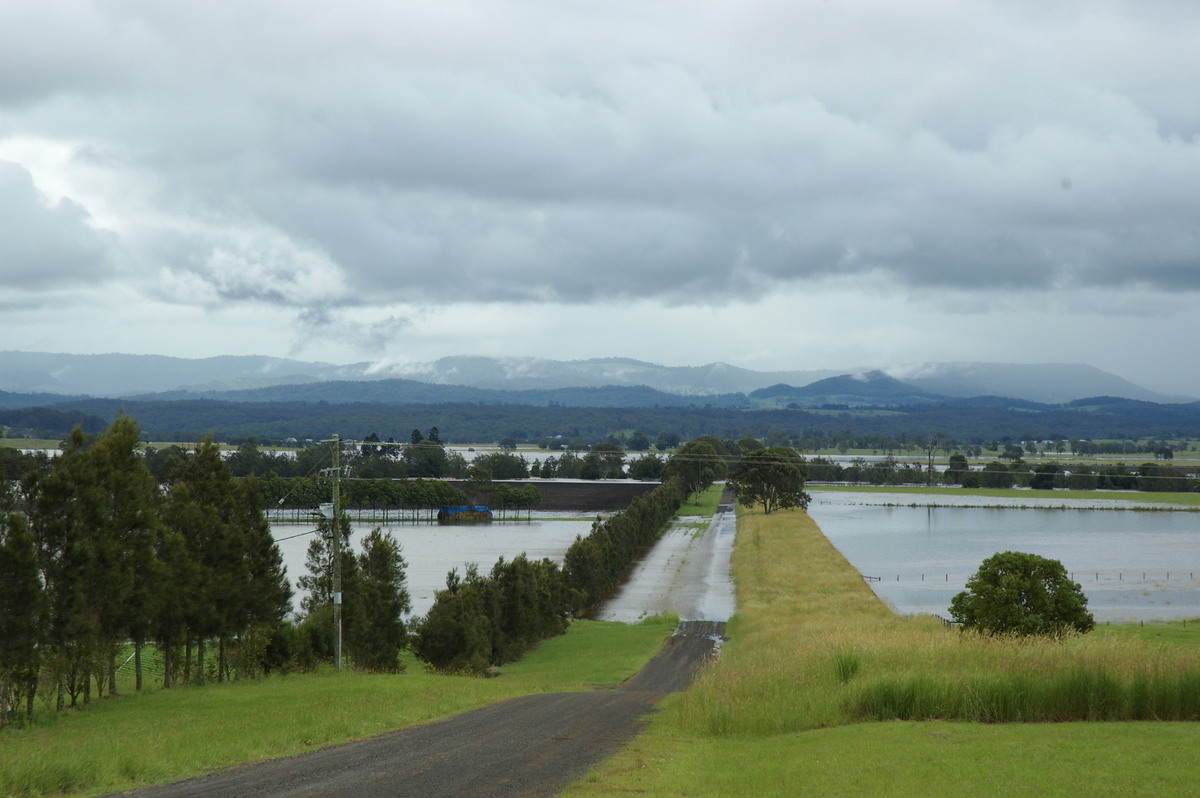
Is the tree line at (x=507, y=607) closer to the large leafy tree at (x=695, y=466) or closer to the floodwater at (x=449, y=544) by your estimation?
the floodwater at (x=449, y=544)

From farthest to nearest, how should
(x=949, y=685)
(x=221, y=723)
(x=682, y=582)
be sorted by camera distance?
1. (x=682, y=582)
2. (x=221, y=723)
3. (x=949, y=685)

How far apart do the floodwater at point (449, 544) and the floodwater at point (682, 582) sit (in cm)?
824

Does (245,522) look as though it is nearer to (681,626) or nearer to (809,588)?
(681,626)

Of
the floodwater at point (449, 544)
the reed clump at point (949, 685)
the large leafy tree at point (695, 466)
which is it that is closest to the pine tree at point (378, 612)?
the floodwater at point (449, 544)

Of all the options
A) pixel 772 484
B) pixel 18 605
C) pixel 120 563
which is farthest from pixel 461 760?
pixel 772 484

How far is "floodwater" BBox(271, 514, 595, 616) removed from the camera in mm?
66375

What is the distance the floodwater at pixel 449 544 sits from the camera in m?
66.4

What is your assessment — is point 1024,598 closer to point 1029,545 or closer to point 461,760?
point 461,760

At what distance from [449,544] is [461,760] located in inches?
3070

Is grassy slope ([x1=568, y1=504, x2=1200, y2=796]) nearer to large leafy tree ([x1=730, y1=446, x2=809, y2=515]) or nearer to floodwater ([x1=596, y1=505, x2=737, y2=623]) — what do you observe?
floodwater ([x1=596, y1=505, x2=737, y2=623])

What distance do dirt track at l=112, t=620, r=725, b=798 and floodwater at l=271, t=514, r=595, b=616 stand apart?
3296 cm

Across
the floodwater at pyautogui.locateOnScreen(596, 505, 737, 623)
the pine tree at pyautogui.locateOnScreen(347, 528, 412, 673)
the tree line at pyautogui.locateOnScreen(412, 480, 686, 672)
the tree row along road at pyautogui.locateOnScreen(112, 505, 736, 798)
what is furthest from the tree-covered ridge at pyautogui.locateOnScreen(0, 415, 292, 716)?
the floodwater at pyautogui.locateOnScreen(596, 505, 737, 623)

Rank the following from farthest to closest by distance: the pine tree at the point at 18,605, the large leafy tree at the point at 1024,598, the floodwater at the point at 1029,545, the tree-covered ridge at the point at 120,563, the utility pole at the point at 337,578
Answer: the floodwater at the point at 1029,545 < the large leafy tree at the point at 1024,598 < the utility pole at the point at 337,578 < the tree-covered ridge at the point at 120,563 < the pine tree at the point at 18,605

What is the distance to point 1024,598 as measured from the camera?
3394 centimetres
